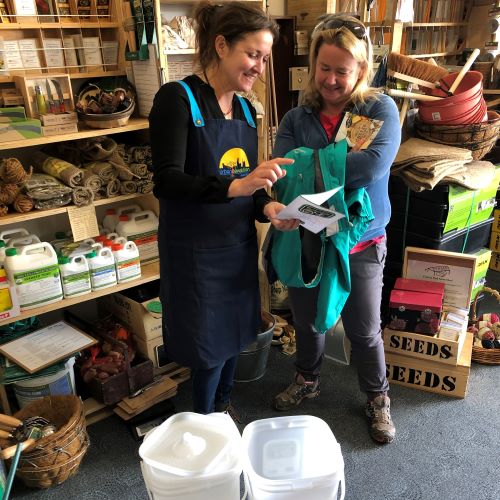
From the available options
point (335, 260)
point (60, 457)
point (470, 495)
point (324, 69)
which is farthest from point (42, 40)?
point (470, 495)

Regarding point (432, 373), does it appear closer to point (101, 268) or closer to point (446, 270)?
point (446, 270)

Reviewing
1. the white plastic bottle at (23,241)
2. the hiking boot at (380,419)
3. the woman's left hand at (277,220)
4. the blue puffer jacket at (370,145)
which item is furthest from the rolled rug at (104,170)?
the hiking boot at (380,419)

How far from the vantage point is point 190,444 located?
1229 millimetres

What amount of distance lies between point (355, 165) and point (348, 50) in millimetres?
340

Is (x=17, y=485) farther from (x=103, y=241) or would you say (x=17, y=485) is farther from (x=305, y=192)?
(x=305, y=192)

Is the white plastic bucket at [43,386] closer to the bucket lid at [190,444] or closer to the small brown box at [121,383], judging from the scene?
the small brown box at [121,383]

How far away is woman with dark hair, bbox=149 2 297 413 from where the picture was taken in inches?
51.3

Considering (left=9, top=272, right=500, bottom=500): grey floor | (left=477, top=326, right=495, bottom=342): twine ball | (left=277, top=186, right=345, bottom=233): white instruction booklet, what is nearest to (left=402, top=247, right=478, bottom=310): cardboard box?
(left=477, top=326, right=495, bottom=342): twine ball

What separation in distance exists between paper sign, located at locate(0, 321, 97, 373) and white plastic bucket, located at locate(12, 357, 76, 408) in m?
0.08

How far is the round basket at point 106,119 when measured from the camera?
1846mm

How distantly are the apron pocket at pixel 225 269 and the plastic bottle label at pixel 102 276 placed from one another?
0.68 m

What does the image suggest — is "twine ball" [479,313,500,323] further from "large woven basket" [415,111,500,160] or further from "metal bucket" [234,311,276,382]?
"metal bucket" [234,311,276,382]

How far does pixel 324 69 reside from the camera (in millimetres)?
1549

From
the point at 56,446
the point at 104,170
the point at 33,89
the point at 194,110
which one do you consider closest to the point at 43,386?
the point at 56,446
